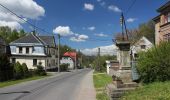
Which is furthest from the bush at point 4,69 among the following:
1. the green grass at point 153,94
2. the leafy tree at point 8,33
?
the leafy tree at point 8,33

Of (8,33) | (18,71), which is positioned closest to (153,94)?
(18,71)

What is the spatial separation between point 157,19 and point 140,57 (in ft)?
85.5

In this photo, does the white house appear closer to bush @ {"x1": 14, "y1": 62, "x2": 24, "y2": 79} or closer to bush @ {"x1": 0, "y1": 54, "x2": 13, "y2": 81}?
bush @ {"x1": 14, "y1": 62, "x2": 24, "y2": 79}

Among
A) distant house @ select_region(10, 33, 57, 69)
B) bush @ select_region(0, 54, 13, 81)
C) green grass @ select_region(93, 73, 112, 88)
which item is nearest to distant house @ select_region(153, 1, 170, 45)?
green grass @ select_region(93, 73, 112, 88)

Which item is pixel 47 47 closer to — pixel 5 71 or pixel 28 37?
pixel 28 37

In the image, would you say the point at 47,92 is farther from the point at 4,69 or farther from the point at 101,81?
the point at 4,69

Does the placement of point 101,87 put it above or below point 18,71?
below

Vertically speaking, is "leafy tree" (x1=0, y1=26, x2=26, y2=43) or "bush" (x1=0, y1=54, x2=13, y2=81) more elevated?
"leafy tree" (x1=0, y1=26, x2=26, y2=43)

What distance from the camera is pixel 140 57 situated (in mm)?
16594

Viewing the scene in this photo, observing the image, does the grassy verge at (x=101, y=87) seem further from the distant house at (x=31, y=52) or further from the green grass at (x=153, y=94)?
the distant house at (x=31, y=52)

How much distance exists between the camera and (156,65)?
15.6 m

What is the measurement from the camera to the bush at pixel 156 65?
15.6 meters

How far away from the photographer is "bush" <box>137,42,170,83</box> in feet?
51.2

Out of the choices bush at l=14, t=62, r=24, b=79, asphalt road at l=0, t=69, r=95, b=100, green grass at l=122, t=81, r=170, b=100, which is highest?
bush at l=14, t=62, r=24, b=79
